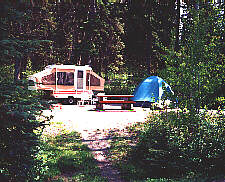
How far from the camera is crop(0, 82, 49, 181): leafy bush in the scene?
3835 mm

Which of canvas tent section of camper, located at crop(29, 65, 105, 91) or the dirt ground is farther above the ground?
canvas tent section of camper, located at crop(29, 65, 105, 91)

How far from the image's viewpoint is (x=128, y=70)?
29766mm

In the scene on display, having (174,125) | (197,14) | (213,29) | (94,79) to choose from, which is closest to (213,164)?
(174,125)

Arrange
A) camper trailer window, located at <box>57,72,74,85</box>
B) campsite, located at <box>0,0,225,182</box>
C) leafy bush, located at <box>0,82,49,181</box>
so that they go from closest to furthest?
1. leafy bush, located at <box>0,82,49,181</box>
2. campsite, located at <box>0,0,225,182</box>
3. camper trailer window, located at <box>57,72,74,85</box>

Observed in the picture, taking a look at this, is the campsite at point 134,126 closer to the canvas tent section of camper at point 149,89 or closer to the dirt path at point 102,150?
the dirt path at point 102,150

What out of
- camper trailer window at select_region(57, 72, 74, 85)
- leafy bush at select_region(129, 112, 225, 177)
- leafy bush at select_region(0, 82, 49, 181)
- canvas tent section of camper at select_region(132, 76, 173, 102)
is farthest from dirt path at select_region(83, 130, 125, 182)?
camper trailer window at select_region(57, 72, 74, 85)

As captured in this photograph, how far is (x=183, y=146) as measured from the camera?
6.08 metres

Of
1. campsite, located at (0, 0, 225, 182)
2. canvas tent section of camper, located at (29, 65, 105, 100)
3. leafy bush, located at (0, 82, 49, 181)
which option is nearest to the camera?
leafy bush, located at (0, 82, 49, 181)

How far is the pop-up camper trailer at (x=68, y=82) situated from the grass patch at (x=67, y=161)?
30.0 feet

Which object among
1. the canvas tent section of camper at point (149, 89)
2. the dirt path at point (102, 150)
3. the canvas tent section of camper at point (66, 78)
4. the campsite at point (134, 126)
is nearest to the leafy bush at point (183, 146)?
the campsite at point (134, 126)

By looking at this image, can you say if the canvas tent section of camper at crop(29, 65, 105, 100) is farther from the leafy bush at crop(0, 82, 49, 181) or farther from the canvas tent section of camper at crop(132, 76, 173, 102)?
the leafy bush at crop(0, 82, 49, 181)

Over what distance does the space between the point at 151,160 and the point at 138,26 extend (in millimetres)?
23815

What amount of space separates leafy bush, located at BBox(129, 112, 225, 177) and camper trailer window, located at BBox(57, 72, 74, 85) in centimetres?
1158

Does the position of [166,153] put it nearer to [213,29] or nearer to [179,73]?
[179,73]
